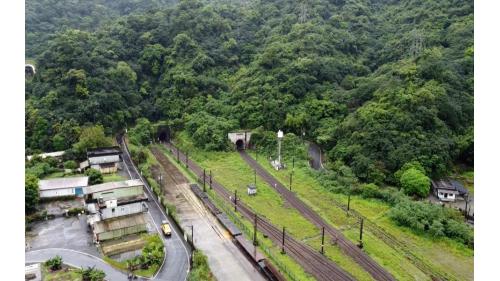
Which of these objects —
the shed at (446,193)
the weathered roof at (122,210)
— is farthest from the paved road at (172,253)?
the shed at (446,193)

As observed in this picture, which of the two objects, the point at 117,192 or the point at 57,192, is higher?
the point at 117,192

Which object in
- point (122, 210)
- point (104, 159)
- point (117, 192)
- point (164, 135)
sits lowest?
point (122, 210)

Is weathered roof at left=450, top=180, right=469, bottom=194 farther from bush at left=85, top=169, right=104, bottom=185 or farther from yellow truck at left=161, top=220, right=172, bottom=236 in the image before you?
bush at left=85, top=169, right=104, bottom=185

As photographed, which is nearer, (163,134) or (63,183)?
(63,183)

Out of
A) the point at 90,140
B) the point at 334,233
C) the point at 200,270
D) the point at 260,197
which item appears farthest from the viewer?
the point at 90,140

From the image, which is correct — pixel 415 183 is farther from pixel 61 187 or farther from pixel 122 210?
pixel 61 187

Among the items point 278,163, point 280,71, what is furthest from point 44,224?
point 280,71

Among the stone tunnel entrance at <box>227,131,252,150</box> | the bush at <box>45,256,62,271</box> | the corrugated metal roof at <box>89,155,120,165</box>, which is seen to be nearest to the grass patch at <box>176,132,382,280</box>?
the stone tunnel entrance at <box>227,131,252,150</box>

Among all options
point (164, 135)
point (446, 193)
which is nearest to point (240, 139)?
point (164, 135)
